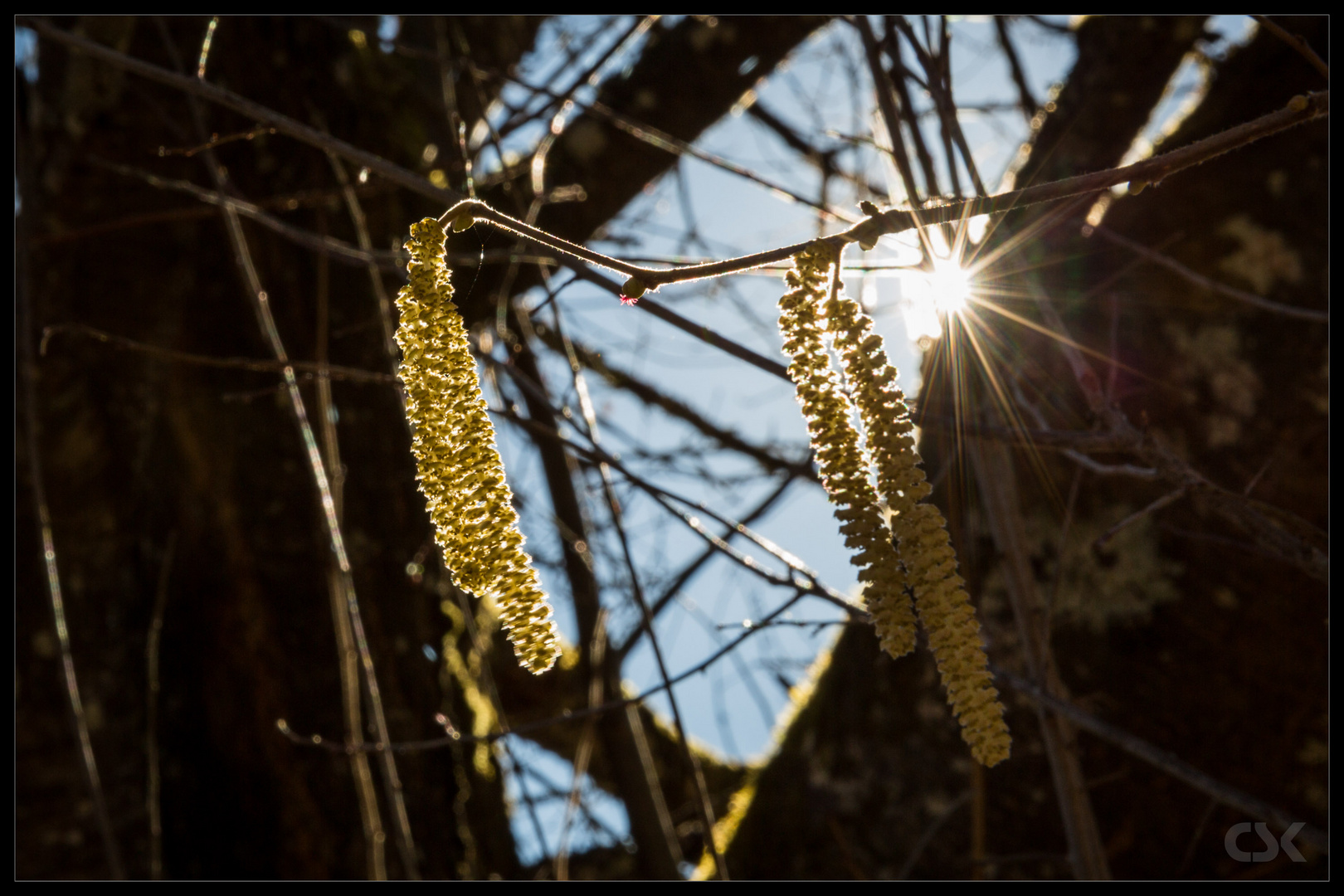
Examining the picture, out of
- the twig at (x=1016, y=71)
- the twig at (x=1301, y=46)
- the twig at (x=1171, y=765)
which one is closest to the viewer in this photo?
the twig at (x=1301, y=46)

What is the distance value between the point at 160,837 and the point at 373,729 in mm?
476

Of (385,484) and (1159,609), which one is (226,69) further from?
(1159,609)

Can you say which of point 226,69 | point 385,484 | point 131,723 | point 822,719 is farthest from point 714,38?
point 131,723

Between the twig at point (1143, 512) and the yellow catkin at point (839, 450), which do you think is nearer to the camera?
the yellow catkin at point (839, 450)

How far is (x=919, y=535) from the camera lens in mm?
676

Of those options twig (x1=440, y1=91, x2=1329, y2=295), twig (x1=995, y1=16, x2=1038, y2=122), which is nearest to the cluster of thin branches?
twig (x1=440, y1=91, x2=1329, y2=295)

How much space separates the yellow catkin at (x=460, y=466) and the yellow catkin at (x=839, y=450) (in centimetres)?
21

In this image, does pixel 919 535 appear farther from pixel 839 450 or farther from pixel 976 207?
pixel 976 207

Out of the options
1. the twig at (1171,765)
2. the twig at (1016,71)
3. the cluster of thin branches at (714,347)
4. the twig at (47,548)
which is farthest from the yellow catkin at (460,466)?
the twig at (1016,71)

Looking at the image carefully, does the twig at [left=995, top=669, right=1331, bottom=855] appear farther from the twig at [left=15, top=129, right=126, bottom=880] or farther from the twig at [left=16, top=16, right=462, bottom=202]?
the twig at [left=15, top=129, right=126, bottom=880]

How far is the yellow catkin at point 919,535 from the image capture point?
0.66 m

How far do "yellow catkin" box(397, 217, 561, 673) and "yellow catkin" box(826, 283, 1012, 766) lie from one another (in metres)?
0.25

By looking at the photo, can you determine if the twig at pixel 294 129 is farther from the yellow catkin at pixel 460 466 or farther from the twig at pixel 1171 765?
the twig at pixel 1171 765

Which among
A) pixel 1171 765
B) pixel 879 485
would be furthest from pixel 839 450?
pixel 1171 765
